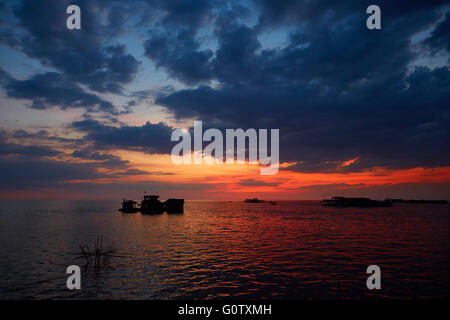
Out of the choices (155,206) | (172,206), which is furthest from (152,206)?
(172,206)

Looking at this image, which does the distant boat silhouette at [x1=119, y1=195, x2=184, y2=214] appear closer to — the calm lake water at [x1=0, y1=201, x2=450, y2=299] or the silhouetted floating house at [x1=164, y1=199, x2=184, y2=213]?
the silhouetted floating house at [x1=164, y1=199, x2=184, y2=213]

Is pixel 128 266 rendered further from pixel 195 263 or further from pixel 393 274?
pixel 393 274

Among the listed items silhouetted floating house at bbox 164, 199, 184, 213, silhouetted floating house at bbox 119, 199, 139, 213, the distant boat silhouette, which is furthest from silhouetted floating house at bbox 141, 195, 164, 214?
silhouetted floating house at bbox 119, 199, 139, 213

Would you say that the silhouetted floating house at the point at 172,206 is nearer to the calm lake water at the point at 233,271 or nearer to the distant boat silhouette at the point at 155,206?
the distant boat silhouette at the point at 155,206

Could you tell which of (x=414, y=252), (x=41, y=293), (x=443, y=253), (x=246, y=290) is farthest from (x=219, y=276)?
(x=443, y=253)

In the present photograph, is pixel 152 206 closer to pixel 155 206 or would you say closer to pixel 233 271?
pixel 155 206

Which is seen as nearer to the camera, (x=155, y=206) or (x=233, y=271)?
(x=233, y=271)

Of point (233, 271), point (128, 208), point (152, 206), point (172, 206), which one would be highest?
point (233, 271)

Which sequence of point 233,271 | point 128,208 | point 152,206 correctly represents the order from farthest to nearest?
1. point 128,208
2. point 152,206
3. point 233,271

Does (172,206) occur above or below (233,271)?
below

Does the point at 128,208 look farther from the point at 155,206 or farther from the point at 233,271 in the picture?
the point at 233,271

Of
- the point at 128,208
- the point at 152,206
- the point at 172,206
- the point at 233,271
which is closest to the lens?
the point at 233,271

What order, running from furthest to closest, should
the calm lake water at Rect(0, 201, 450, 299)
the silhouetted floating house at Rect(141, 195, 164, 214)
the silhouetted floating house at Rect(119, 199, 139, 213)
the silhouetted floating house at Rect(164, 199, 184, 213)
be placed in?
1. the silhouetted floating house at Rect(119, 199, 139, 213)
2. the silhouetted floating house at Rect(164, 199, 184, 213)
3. the silhouetted floating house at Rect(141, 195, 164, 214)
4. the calm lake water at Rect(0, 201, 450, 299)

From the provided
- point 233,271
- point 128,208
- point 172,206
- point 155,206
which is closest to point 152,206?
point 155,206
